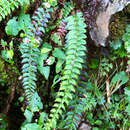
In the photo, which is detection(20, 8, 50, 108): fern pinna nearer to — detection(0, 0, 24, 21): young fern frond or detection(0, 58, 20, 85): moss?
detection(0, 0, 24, 21): young fern frond

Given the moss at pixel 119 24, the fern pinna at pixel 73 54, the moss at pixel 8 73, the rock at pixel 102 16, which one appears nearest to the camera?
the fern pinna at pixel 73 54

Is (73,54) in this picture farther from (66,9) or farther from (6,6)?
(6,6)

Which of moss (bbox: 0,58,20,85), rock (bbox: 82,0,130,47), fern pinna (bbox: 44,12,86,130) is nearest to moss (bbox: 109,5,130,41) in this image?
rock (bbox: 82,0,130,47)

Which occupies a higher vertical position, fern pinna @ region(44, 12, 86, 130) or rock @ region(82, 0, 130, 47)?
rock @ region(82, 0, 130, 47)

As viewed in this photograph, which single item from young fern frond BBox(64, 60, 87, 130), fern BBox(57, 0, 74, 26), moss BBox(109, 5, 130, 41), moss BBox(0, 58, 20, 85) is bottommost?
young fern frond BBox(64, 60, 87, 130)

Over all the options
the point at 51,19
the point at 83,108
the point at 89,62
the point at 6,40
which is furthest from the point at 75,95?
the point at 6,40

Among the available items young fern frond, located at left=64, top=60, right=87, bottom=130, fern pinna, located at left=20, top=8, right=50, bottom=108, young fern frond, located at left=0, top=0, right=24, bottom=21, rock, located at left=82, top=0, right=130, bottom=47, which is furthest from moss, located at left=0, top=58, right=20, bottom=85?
rock, located at left=82, top=0, right=130, bottom=47

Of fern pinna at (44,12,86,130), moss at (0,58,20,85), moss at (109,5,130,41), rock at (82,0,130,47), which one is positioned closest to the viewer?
fern pinna at (44,12,86,130)

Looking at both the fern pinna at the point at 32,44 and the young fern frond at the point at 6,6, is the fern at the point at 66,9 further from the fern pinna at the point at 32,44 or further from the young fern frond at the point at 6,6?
the young fern frond at the point at 6,6

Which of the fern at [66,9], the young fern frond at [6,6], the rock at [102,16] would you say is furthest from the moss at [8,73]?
the rock at [102,16]

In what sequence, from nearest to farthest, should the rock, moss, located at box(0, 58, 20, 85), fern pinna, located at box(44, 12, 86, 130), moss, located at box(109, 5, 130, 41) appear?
1. fern pinna, located at box(44, 12, 86, 130)
2. the rock
3. moss, located at box(109, 5, 130, 41)
4. moss, located at box(0, 58, 20, 85)

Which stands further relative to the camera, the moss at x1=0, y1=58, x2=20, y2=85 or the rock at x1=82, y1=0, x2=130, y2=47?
the moss at x1=0, y1=58, x2=20, y2=85

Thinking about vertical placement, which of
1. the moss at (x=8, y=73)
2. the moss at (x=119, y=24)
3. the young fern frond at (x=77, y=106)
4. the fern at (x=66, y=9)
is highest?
the fern at (x=66, y=9)

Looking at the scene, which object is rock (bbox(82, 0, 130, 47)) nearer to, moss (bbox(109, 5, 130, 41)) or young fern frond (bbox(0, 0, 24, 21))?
moss (bbox(109, 5, 130, 41))
